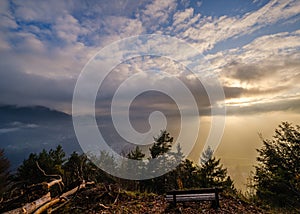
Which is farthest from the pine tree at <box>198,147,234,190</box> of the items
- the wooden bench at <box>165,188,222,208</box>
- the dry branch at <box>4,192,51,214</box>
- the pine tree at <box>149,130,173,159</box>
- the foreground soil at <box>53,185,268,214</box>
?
the dry branch at <box>4,192,51,214</box>

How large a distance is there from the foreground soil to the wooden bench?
0.91 feet

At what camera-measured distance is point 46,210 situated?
250 inches

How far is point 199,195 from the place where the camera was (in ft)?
23.6

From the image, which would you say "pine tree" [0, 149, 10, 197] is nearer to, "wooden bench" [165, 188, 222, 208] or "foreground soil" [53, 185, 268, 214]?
"foreground soil" [53, 185, 268, 214]

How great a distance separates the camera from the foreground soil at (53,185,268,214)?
7.16 metres

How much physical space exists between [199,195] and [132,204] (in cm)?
268

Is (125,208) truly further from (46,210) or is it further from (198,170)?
(198,170)

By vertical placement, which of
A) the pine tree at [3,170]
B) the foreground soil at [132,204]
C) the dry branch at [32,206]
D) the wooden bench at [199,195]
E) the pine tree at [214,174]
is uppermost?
the dry branch at [32,206]

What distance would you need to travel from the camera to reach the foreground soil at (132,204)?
7.16 metres

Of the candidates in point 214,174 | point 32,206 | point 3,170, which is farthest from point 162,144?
point 32,206

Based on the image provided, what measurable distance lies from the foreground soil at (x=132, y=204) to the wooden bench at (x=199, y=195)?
0.91ft

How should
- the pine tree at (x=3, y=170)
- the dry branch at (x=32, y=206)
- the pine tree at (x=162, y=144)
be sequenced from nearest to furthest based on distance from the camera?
the dry branch at (x=32, y=206) → the pine tree at (x=3, y=170) → the pine tree at (x=162, y=144)

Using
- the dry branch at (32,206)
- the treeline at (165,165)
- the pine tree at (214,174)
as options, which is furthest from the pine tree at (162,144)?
the dry branch at (32,206)

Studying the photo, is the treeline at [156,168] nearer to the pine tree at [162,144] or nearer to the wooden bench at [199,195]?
the pine tree at [162,144]
